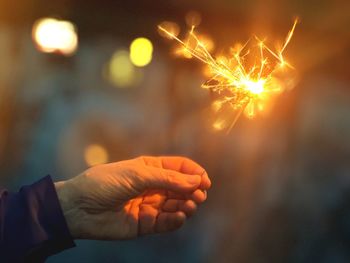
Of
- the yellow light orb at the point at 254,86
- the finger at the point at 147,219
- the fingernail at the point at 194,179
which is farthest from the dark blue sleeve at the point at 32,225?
the yellow light orb at the point at 254,86

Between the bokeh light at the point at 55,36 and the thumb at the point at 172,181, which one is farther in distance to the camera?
the bokeh light at the point at 55,36

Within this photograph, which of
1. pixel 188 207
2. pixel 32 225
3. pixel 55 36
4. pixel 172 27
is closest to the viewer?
pixel 32 225

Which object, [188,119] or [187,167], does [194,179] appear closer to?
[187,167]

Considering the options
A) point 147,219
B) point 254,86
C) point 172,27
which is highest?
point 172,27

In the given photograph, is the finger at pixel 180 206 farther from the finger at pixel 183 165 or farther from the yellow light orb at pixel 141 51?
the yellow light orb at pixel 141 51

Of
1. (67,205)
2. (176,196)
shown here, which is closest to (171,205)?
(176,196)

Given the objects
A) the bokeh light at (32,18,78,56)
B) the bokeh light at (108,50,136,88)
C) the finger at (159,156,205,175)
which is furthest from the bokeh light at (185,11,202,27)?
the finger at (159,156,205,175)
